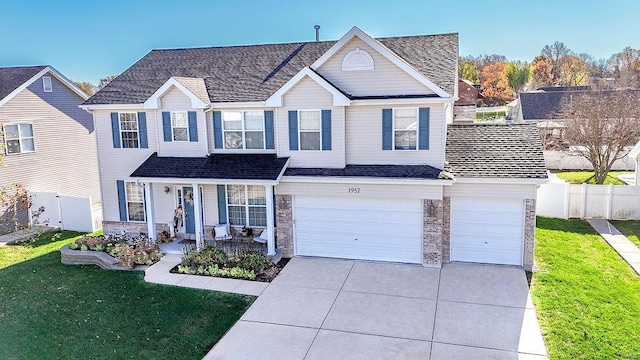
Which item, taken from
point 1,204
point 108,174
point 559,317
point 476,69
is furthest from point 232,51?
point 476,69

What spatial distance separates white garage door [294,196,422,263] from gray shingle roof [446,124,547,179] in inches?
83.9

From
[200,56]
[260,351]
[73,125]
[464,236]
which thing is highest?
[200,56]

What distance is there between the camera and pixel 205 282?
1329 centimetres

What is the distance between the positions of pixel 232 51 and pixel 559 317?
15557 mm

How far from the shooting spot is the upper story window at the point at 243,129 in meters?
15.9

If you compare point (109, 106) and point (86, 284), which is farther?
point (109, 106)

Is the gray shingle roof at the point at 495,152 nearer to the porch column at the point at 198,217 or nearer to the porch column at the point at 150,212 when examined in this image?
the porch column at the point at 198,217

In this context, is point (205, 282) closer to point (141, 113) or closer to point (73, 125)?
point (141, 113)

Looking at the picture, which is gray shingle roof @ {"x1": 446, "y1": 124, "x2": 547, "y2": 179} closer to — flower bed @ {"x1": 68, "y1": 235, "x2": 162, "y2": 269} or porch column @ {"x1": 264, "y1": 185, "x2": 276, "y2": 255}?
porch column @ {"x1": 264, "y1": 185, "x2": 276, "y2": 255}

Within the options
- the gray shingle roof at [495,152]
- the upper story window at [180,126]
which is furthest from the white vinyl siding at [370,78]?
the upper story window at [180,126]

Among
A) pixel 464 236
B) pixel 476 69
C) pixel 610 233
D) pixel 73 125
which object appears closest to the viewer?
pixel 464 236

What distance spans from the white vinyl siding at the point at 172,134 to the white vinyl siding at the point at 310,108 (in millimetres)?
3040

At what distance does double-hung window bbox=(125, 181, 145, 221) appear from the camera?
17.8 metres

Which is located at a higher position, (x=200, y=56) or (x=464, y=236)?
(x=200, y=56)
